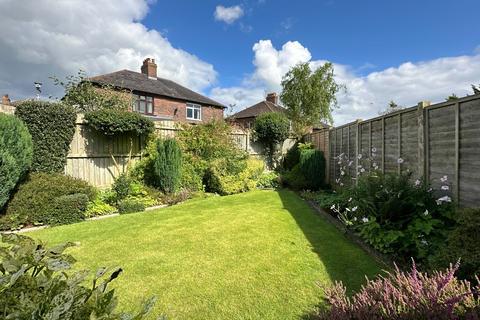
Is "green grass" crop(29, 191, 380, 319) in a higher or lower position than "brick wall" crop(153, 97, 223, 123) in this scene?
lower

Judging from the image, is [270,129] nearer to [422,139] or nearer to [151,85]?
[422,139]

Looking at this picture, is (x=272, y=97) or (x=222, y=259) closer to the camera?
(x=222, y=259)

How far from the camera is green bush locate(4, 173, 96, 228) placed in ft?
18.6

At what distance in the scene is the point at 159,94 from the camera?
21000 mm

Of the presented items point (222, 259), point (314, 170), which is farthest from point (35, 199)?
point (314, 170)

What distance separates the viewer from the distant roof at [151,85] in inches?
737

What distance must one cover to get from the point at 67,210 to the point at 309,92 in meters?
15.5

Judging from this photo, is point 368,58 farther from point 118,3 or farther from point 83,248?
point 83,248

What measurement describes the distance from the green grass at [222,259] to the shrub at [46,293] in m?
1.60

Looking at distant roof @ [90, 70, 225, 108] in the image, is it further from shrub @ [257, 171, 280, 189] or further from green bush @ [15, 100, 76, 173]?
shrub @ [257, 171, 280, 189]

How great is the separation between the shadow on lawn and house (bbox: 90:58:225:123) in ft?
45.1

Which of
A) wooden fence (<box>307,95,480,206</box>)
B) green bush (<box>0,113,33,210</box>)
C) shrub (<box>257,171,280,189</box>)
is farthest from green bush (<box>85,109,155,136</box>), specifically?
wooden fence (<box>307,95,480,206</box>)

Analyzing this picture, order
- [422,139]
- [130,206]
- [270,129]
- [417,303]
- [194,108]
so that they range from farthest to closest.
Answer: [194,108] → [270,129] → [130,206] → [422,139] → [417,303]

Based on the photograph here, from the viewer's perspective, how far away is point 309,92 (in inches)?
697
